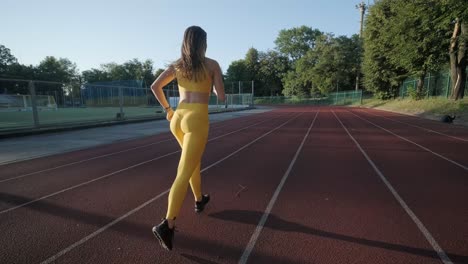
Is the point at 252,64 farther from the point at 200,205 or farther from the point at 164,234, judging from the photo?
the point at 164,234

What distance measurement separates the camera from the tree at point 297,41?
85.4m

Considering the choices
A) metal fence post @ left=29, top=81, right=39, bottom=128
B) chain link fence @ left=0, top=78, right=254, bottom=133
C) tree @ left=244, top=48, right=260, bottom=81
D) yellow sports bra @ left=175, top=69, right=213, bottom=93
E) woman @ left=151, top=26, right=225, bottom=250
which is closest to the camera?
woman @ left=151, top=26, right=225, bottom=250

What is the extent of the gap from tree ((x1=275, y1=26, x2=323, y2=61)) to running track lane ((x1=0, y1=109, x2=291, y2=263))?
8631cm

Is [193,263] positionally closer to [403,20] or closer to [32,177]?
[32,177]

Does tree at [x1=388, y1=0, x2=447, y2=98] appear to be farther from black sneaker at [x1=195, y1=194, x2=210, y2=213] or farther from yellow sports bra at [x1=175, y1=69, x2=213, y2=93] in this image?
black sneaker at [x1=195, y1=194, x2=210, y2=213]

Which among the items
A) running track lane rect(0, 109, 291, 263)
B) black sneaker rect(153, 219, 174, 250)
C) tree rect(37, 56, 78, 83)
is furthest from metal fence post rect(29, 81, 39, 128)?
tree rect(37, 56, 78, 83)

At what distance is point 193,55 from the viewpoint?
2.83 meters

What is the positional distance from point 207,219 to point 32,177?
4008 mm

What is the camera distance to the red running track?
2.62 meters

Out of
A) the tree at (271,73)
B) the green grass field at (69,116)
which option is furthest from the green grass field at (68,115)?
the tree at (271,73)

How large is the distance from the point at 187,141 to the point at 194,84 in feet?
1.92

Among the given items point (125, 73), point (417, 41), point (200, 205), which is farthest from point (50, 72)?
point (200, 205)

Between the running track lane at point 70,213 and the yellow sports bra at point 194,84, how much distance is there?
6.16 ft

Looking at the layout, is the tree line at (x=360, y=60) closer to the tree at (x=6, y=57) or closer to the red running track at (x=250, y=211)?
A: the tree at (x=6, y=57)
